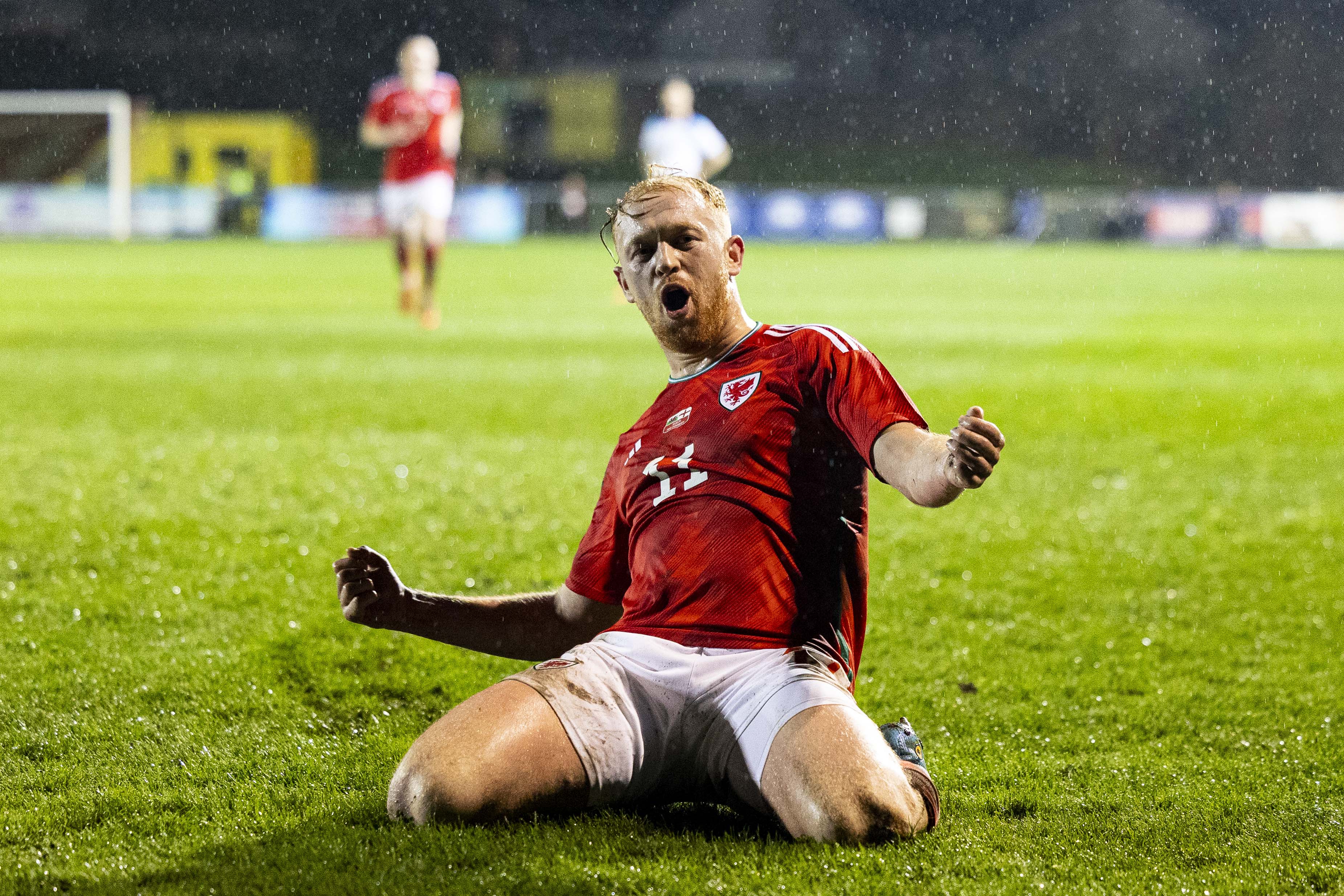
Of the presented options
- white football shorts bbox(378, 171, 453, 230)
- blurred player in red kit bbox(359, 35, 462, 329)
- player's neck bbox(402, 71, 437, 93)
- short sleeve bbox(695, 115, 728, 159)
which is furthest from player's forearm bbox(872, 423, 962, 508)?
short sleeve bbox(695, 115, 728, 159)

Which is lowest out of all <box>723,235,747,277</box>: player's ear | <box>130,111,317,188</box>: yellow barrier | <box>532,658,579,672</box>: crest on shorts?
<box>532,658,579,672</box>: crest on shorts

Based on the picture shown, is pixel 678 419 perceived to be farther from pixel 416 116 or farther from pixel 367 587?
pixel 416 116

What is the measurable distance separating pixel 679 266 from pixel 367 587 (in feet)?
2.51

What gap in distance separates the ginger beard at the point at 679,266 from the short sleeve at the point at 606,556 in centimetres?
29

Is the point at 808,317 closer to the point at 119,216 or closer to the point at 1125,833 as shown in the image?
the point at 1125,833

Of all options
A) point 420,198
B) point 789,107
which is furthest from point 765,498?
point 789,107

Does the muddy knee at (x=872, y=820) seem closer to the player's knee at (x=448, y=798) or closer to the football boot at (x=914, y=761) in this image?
the football boot at (x=914, y=761)

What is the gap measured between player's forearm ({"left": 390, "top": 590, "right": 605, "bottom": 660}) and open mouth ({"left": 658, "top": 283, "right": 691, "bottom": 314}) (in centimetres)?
62

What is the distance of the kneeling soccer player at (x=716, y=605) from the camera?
2.27m

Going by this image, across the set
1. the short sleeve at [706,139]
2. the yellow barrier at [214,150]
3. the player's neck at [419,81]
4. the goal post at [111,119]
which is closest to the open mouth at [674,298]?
the player's neck at [419,81]

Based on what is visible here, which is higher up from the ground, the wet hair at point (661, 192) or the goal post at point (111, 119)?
the goal post at point (111, 119)

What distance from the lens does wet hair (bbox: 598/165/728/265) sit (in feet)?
8.34

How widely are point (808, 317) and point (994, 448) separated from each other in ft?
39.3

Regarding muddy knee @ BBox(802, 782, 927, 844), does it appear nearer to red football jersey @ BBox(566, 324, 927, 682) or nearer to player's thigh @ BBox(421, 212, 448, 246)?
red football jersey @ BBox(566, 324, 927, 682)
